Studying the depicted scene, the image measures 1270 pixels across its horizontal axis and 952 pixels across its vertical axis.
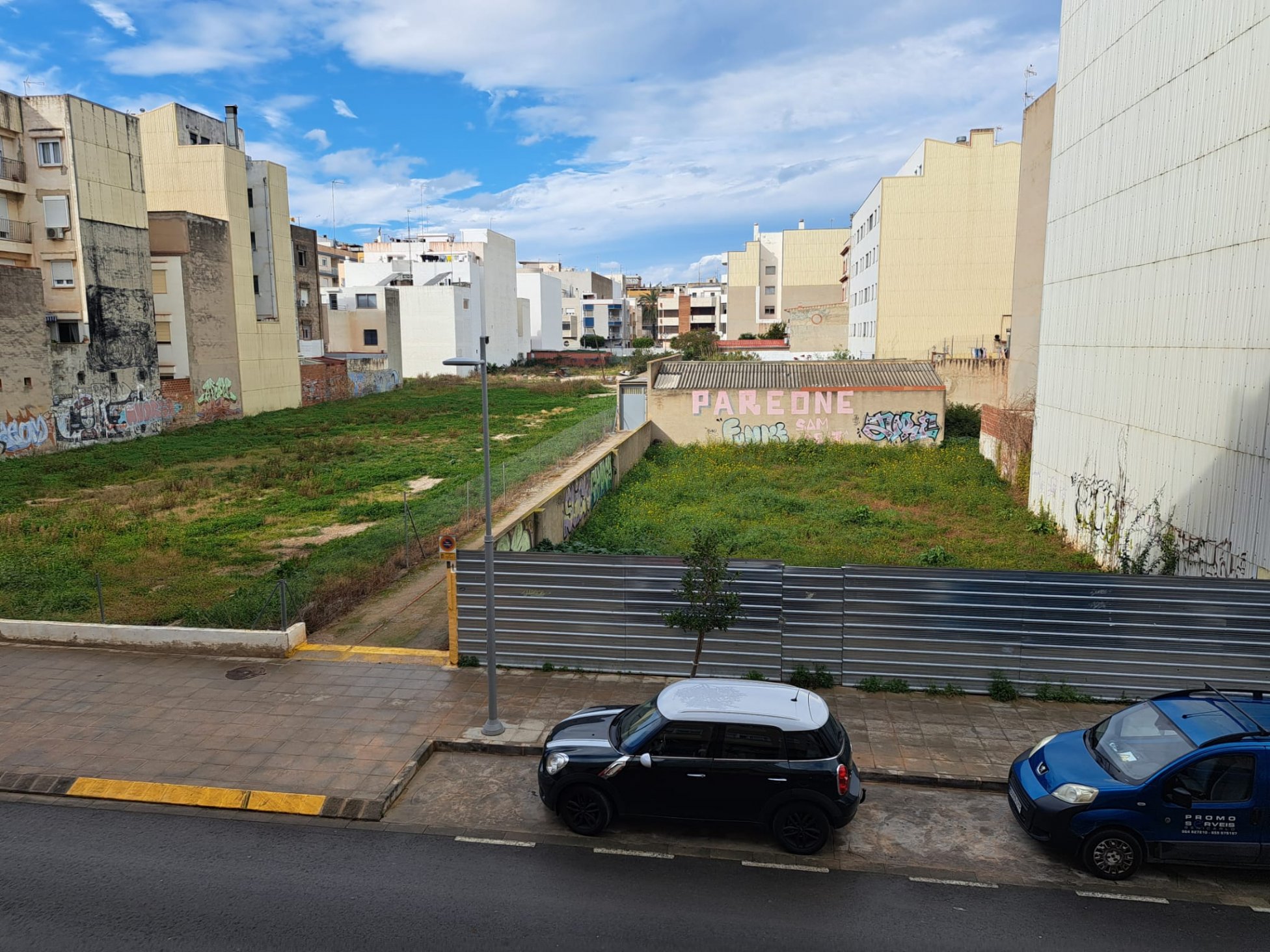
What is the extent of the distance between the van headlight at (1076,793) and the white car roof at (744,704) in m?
2.28

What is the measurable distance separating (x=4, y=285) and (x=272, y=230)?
21.0 meters

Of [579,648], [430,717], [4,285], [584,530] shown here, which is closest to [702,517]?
[584,530]

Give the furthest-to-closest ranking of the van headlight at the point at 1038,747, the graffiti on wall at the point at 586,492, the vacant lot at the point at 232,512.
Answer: the graffiti on wall at the point at 586,492 → the vacant lot at the point at 232,512 → the van headlight at the point at 1038,747

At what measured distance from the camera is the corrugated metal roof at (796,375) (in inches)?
1385

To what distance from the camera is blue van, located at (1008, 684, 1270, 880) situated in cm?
788

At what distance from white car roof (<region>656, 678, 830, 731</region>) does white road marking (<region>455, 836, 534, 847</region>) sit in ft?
6.31

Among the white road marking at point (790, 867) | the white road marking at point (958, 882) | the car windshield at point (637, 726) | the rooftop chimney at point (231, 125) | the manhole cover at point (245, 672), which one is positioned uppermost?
the rooftop chimney at point (231, 125)

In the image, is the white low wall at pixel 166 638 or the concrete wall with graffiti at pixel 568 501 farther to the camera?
the concrete wall with graffiti at pixel 568 501

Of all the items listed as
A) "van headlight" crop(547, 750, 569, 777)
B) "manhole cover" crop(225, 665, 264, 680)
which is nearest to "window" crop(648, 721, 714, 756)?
"van headlight" crop(547, 750, 569, 777)

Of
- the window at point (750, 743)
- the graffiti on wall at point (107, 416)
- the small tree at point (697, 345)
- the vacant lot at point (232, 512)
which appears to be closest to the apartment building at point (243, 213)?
the graffiti on wall at point (107, 416)

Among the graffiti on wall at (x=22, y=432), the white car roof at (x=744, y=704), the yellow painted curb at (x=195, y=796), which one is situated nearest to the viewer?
the white car roof at (x=744, y=704)

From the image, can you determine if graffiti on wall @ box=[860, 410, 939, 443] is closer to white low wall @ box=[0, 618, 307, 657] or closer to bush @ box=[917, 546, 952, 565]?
bush @ box=[917, 546, 952, 565]

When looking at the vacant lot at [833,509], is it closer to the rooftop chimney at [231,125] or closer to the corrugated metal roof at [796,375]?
the corrugated metal roof at [796,375]

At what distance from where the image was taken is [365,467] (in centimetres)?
3219
